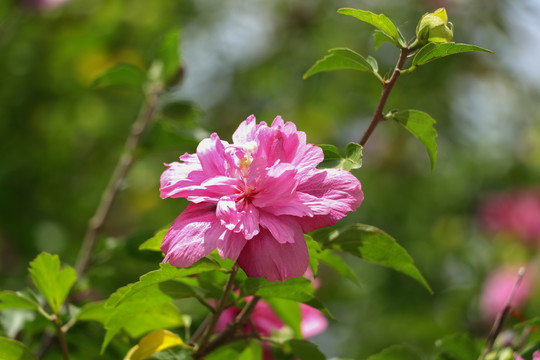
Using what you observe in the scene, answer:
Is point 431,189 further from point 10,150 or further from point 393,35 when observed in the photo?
point 393,35

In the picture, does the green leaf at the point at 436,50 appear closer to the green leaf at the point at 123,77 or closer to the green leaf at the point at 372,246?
the green leaf at the point at 372,246

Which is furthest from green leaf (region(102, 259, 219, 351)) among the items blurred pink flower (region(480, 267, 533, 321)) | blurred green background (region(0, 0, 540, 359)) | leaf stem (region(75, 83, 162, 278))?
blurred pink flower (region(480, 267, 533, 321))

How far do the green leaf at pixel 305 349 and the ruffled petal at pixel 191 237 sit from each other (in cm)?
19

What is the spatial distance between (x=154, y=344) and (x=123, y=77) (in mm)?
544

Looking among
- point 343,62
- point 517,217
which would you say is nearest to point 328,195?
point 343,62

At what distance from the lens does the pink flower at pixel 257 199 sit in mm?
535

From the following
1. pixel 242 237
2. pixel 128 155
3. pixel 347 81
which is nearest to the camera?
pixel 242 237

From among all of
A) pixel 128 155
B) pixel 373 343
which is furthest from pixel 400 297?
pixel 128 155

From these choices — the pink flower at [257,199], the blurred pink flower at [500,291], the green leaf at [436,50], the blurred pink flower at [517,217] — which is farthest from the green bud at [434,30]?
the blurred pink flower at [517,217]

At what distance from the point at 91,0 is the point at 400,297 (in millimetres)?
1488

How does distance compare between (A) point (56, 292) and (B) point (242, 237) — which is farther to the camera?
(A) point (56, 292)

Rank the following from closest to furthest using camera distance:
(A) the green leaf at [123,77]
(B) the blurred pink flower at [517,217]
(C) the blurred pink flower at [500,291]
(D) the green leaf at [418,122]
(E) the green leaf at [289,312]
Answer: (D) the green leaf at [418,122] < (E) the green leaf at [289,312] < (A) the green leaf at [123,77] < (C) the blurred pink flower at [500,291] < (B) the blurred pink flower at [517,217]

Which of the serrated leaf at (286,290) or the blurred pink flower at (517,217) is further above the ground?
the serrated leaf at (286,290)

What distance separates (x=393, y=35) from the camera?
0.62 m
